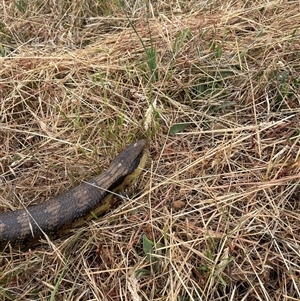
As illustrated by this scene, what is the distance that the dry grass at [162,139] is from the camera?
2379mm

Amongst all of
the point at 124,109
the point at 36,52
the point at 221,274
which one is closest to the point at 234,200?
the point at 221,274

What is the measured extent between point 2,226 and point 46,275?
390 millimetres

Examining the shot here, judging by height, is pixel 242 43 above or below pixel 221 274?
above

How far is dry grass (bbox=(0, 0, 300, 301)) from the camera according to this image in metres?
2.38

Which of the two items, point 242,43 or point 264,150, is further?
point 242,43

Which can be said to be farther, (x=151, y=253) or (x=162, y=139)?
Answer: (x=162, y=139)

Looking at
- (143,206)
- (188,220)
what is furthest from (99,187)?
(188,220)

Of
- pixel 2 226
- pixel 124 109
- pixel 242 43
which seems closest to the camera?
pixel 2 226

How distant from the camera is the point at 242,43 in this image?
338 centimetres

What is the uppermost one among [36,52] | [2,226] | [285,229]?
[36,52]

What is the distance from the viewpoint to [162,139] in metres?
2.99

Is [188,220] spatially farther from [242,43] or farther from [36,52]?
[36,52]

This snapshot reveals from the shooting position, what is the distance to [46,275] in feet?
8.09

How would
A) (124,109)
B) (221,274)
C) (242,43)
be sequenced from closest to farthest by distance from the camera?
1. (221,274)
2. (124,109)
3. (242,43)
